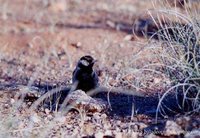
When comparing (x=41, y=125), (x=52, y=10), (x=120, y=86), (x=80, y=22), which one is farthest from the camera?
(x=52, y=10)

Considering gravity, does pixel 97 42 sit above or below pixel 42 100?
above

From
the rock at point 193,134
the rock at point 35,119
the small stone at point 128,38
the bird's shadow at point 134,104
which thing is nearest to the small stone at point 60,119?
the rock at point 35,119

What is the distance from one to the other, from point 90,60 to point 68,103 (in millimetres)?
404

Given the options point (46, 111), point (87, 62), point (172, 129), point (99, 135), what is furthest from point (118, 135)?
point (87, 62)

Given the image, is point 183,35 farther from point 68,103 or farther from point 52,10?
point 52,10

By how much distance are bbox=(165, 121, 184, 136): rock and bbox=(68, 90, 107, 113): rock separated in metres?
0.71

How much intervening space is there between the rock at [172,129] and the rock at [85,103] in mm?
712

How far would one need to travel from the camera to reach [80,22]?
8.99 m

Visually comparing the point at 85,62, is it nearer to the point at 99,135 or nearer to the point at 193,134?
the point at 99,135

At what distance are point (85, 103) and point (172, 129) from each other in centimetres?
84

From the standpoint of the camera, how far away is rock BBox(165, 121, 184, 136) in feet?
14.7

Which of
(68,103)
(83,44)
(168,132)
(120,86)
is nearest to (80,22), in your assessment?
(83,44)

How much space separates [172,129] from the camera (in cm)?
448

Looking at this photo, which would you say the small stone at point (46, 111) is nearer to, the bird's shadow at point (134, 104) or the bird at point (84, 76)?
the bird's shadow at point (134, 104)
